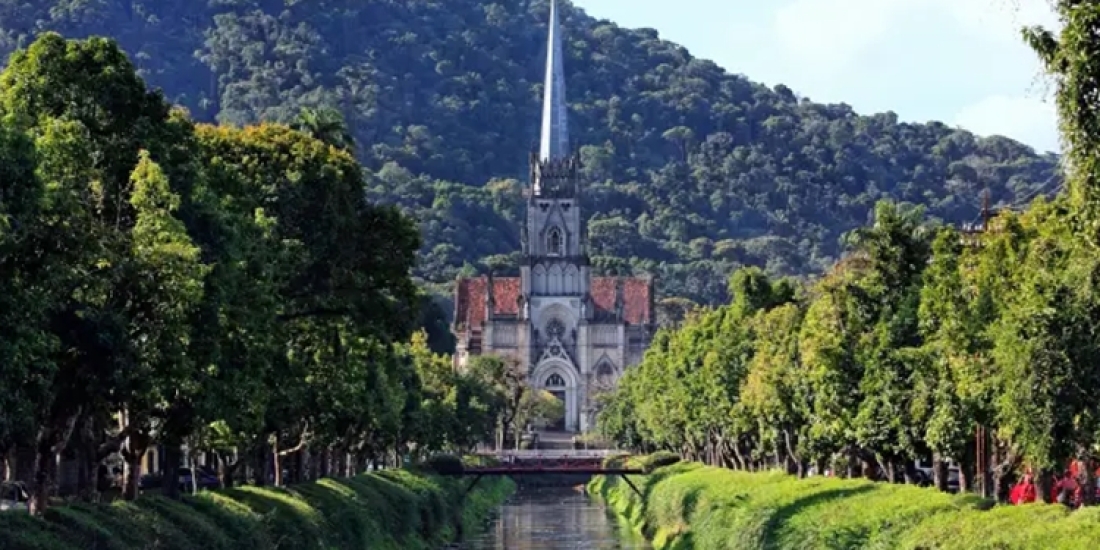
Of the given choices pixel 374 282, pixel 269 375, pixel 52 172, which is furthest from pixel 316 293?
pixel 52 172

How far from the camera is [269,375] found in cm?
5862

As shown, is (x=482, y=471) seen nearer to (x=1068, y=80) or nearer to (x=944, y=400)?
(x=944, y=400)

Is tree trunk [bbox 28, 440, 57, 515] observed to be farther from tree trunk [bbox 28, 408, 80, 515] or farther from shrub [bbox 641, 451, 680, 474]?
shrub [bbox 641, 451, 680, 474]

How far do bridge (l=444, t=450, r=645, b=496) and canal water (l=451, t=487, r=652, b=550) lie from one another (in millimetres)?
2726

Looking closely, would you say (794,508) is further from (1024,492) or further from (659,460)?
(659,460)

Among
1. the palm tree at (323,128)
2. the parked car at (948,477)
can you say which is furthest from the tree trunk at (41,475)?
the parked car at (948,477)

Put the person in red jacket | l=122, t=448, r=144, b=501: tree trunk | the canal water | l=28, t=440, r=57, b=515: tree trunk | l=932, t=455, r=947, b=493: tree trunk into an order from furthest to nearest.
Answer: the canal water < l=932, t=455, r=947, b=493: tree trunk < the person in red jacket < l=122, t=448, r=144, b=501: tree trunk < l=28, t=440, r=57, b=515: tree trunk

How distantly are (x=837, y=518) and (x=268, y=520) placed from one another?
15.4m

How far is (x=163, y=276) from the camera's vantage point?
4381cm

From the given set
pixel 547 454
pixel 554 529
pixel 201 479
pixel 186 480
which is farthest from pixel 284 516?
pixel 547 454

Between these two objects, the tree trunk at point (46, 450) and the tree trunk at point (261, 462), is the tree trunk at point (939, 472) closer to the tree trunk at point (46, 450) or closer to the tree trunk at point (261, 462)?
the tree trunk at point (261, 462)

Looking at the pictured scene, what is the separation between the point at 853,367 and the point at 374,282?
640 inches

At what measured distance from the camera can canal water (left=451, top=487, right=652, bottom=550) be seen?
303 feet

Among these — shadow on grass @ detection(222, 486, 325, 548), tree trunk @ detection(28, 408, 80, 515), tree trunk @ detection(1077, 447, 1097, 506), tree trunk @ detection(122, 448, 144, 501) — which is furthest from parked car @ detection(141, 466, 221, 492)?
tree trunk @ detection(1077, 447, 1097, 506)
